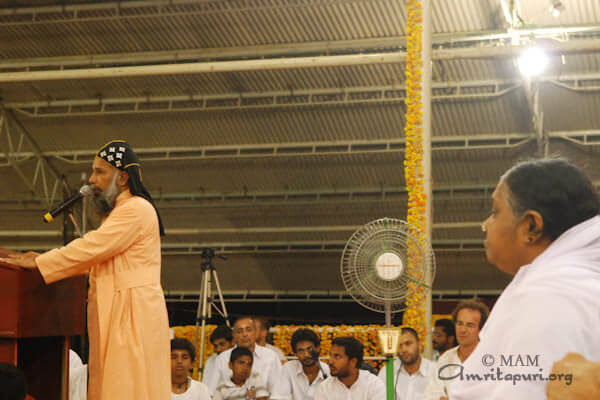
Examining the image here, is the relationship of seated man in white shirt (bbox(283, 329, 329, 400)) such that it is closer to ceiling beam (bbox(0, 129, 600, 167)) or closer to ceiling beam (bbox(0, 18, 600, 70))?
ceiling beam (bbox(0, 18, 600, 70))

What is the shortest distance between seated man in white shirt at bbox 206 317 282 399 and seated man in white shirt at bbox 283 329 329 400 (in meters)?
0.09

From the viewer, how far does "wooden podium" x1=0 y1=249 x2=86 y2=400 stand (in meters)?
2.83

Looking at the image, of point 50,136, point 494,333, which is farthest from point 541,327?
point 50,136

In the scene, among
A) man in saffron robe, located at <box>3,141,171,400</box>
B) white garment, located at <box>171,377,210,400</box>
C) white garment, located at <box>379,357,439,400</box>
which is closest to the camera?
man in saffron robe, located at <box>3,141,171,400</box>

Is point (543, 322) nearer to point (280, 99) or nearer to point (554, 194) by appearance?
point (554, 194)

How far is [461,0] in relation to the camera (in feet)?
36.4

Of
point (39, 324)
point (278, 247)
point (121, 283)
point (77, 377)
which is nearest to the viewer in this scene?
point (39, 324)

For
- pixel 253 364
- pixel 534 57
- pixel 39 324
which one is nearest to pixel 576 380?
pixel 39 324

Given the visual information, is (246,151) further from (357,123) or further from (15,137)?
(15,137)

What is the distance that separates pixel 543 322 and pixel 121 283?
7.25 feet

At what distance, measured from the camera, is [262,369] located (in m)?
6.82

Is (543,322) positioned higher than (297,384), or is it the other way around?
(543,322)

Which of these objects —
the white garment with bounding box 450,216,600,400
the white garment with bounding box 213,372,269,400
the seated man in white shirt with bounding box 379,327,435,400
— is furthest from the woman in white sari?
the white garment with bounding box 213,372,269,400

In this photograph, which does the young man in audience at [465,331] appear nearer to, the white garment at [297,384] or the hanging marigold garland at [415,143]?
the white garment at [297,384]
